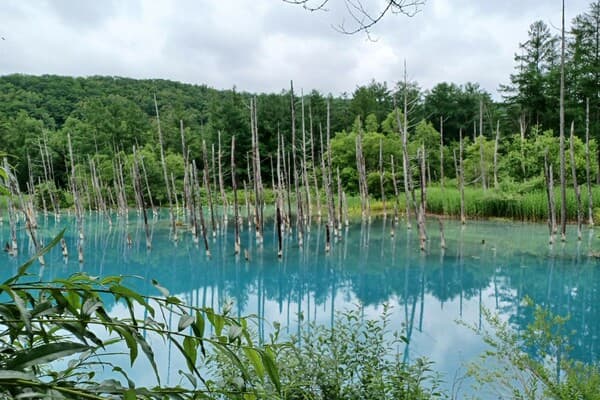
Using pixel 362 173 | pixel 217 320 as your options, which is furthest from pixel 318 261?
pixel 217 320

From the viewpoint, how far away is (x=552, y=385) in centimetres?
277

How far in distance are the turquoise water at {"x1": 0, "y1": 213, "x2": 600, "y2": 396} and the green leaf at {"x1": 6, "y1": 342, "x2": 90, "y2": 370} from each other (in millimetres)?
4527

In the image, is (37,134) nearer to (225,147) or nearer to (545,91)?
(225,147)

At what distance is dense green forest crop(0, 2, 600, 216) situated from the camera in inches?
871

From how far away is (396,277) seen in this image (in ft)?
34.2

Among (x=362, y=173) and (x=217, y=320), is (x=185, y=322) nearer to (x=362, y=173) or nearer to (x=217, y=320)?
(x=217, y=320)

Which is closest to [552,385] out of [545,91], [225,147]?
[545,91]

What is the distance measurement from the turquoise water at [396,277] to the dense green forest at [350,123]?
4.74 meters

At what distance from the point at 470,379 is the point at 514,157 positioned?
14534 mm

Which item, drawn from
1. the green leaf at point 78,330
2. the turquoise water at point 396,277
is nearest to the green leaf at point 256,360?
the green leaf at point 78,330

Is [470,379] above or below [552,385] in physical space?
below

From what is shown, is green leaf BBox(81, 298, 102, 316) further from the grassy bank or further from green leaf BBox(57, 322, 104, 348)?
the grassy bank

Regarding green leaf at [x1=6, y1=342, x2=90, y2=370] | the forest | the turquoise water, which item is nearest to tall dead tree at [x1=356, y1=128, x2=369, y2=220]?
the forest

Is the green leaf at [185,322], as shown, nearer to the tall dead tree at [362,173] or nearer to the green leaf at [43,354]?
the green leaf at [43,354]
